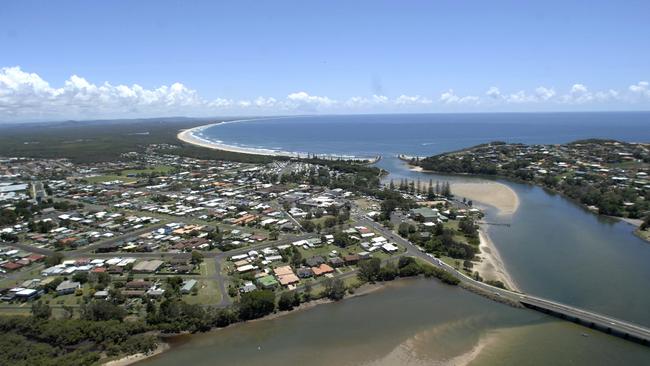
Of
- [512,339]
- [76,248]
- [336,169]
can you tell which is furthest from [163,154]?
[512,339]

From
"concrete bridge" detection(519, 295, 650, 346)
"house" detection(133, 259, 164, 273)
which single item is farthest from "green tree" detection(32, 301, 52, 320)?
"concrete bridge" detection(519, 295, 650, 346)

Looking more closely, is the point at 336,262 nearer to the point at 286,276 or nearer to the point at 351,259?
the point at 351,259

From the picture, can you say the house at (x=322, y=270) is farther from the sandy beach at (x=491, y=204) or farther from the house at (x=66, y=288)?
the house at (x=66, y=288)

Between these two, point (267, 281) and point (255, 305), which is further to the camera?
point (267, 281)

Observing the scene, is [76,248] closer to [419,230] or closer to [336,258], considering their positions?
[336,258]

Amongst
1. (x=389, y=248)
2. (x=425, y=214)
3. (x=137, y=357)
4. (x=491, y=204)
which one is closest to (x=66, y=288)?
(x=137, y=357)
